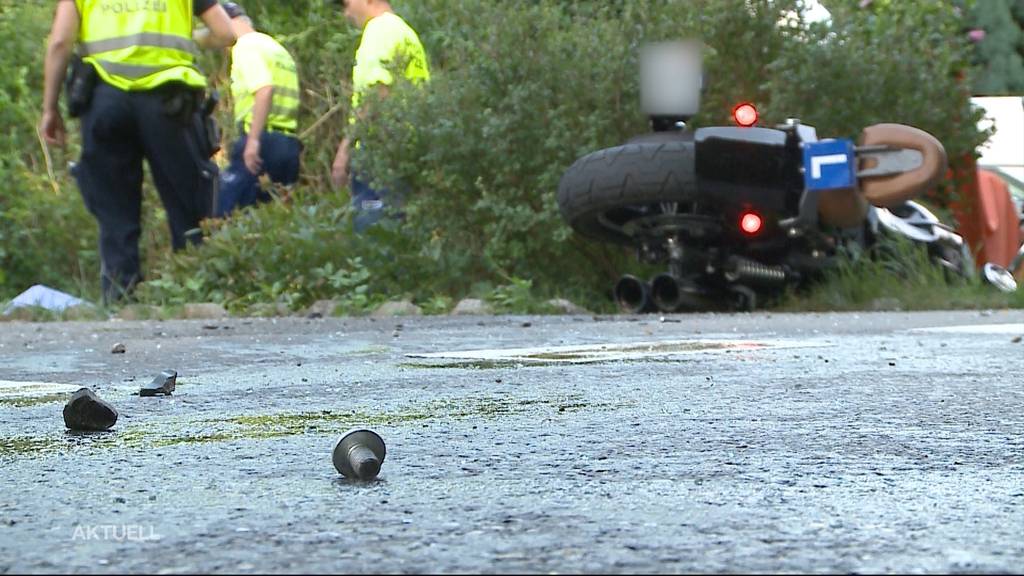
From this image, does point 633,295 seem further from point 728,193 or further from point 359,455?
point 359,455

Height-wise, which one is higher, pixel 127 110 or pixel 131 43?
pixel 131 43

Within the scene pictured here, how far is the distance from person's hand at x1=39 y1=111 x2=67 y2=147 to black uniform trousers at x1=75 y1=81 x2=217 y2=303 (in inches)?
5.7

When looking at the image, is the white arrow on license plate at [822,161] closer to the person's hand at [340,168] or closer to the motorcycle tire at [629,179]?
the motorcycle tire at [629,179]

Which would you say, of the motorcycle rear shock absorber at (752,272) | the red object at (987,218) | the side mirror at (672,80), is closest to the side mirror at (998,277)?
the red object at (987,218)

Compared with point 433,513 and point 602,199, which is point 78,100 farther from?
point 433,513

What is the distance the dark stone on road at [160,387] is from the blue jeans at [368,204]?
5146 millimetres

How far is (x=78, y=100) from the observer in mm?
8641

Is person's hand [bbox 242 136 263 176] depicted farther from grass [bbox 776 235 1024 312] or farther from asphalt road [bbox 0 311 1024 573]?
asphalt road [bbox 0 311 1024 573]

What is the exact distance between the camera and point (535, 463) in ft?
8.18

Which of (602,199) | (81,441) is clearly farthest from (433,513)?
(602,199)

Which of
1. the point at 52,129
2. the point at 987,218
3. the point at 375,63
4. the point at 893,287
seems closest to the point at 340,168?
the point at 375,63

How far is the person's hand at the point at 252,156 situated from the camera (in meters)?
10.0

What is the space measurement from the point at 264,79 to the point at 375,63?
3.96 feet

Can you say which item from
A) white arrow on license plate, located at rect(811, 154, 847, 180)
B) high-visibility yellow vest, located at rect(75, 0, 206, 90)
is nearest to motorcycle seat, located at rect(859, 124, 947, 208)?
white arrow on license plate, located at rect(811, 154, 847, 180)
